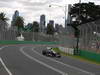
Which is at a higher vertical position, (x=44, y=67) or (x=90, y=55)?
(x=44, y=67)

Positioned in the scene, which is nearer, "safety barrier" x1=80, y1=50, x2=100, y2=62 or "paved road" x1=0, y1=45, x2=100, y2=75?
"paved road" x1=0, y1=45, x2=100, y2=75

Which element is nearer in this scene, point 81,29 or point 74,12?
point 81,29

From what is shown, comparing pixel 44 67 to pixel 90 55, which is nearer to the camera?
pixel 44 67

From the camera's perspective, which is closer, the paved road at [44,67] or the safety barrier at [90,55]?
the paved road at [44,67]

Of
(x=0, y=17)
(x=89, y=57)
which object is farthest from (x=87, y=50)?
(x=0, y=17)

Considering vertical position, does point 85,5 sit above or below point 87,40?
above

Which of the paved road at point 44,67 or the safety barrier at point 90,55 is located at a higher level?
the paved road at point 44,67

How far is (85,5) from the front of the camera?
10069 centimetres

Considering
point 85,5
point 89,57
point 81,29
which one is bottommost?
point 89,57

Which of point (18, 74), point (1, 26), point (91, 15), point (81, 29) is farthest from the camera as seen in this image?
point (91, 15)

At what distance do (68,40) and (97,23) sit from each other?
55.8 ft

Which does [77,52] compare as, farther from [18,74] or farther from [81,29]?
[18,74]

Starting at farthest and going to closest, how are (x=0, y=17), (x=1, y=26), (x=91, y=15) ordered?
(x=0, y=17), (x=91, y=15), (x=1, y=26)

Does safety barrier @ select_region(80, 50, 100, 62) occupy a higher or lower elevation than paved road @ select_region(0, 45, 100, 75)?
lower
